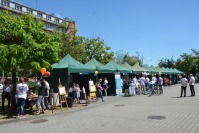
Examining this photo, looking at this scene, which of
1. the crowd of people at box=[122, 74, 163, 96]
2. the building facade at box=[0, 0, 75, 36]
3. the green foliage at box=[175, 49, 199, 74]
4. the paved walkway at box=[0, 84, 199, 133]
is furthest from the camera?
the building facade at box=[0, 0, 75, 36]

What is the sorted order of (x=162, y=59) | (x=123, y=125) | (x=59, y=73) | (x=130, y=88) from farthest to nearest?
(x=162, y=59), (x=130, y=88), (x=59, y=73), (x=123, y=125)

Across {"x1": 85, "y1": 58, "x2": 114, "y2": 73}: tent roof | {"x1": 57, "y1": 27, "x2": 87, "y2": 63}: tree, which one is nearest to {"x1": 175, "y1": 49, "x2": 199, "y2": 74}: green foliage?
{"x1": 57, "y1": 27, "x2": 87, "y2": 63}: tree

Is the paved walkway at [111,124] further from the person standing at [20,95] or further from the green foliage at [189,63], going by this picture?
the green foliage at [189,63]

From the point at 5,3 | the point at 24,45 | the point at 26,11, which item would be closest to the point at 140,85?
the point at 24,45

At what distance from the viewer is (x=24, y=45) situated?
1295 centimetres

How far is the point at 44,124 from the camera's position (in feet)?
34.3

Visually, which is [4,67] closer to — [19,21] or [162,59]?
[19,21]

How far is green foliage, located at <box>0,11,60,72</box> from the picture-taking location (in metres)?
12.2

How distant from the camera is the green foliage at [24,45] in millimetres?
12164

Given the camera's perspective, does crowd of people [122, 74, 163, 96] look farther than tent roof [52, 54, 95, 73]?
Yes

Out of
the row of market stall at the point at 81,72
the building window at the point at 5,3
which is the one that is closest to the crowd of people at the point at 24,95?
the row of market stall at the point at 81,72

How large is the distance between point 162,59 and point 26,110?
246 ft

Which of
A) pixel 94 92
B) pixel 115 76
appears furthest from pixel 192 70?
pixel 94 92

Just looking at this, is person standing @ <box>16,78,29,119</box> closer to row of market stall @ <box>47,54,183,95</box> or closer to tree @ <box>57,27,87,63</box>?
row of market stall @ <box>47,54,183,95</box>
